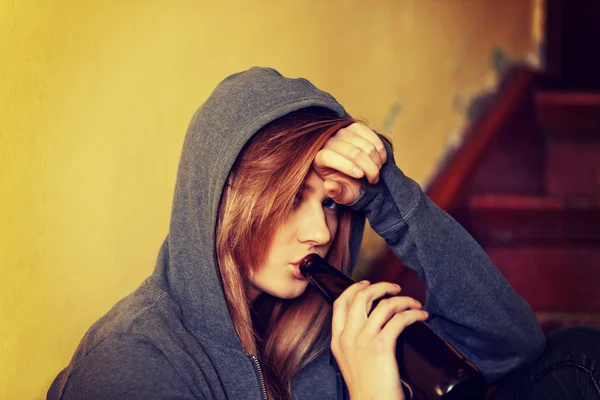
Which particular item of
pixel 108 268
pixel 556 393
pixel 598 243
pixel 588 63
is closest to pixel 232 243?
pixel 108 268

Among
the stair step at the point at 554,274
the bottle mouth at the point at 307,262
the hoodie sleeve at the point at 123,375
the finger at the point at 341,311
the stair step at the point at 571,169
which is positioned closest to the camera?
the hoodie sleeve at the point at 123,375

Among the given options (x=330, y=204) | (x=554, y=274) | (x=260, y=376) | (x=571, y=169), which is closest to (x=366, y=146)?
(x=330, y=204)

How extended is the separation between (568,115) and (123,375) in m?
1.53

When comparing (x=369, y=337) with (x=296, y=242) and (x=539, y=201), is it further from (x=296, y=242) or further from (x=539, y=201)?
(x=539, y=201)

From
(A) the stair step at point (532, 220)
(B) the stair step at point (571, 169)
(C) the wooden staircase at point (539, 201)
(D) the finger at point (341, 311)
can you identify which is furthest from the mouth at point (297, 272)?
(B) the stair step at point (571, 169)

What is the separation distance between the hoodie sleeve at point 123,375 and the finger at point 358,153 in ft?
1.23

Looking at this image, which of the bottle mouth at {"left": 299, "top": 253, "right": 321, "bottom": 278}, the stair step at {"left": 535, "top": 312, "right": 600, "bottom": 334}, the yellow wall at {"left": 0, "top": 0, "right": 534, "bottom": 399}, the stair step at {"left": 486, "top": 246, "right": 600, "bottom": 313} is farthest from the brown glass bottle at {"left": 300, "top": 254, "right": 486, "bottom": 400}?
Result: the stair step at {"left": 486, "top": 246, "right": 600, "bottom": 313}

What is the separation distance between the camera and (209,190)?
37.9 inches

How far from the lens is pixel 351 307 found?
0.92 metres

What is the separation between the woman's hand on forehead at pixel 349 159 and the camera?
0.99 metres

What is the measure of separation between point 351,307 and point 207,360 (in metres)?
0.23

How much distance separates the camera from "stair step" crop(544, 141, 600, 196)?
1864mm

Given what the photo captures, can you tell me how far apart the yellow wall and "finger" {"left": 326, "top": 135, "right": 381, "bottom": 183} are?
319 mm

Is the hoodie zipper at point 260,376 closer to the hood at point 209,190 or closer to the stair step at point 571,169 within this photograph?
the hood at point 209,190
